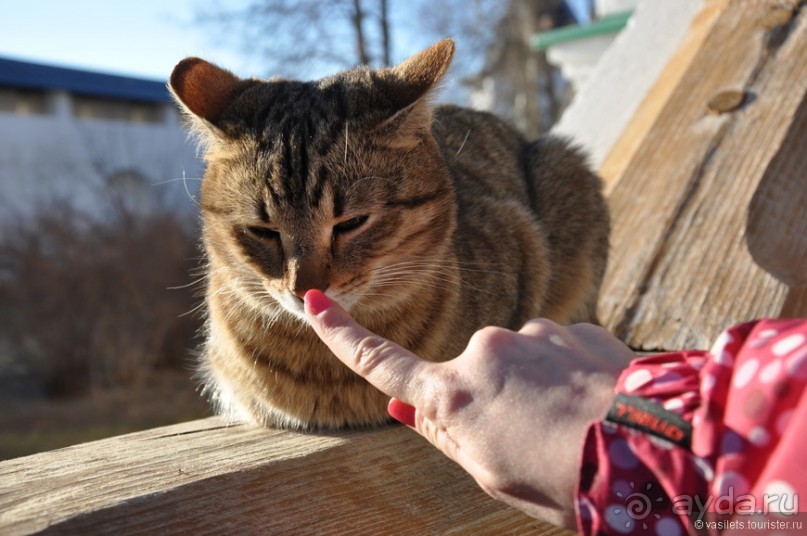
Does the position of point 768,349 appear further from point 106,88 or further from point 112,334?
point 106,88

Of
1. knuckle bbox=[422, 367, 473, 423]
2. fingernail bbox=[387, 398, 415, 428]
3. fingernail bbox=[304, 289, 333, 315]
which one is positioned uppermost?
fingernail bbox=[304, 289, 333, 315]

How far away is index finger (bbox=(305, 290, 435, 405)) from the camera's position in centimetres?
112

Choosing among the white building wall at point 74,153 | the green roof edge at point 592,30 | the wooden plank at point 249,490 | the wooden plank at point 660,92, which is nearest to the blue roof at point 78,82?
the white building wall at point 74,153

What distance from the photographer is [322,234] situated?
187 cm

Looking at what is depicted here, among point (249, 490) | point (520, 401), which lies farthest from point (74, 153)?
point (520, 401)

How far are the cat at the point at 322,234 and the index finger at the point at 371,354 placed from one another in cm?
45

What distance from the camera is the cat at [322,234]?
6.11 ft

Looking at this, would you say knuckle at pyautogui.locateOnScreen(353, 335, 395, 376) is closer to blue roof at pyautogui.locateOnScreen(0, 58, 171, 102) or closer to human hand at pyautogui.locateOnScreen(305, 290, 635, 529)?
human hand at pyautogui.locateOnScreen(305, 290, 635, 529)

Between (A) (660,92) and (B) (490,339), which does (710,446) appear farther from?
(A) (660,92)

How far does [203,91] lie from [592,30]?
429 cm

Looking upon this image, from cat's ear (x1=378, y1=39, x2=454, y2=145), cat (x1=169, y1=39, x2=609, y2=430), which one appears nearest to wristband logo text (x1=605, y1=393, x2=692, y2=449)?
cat (x1=169, y1=39, x2=609, y2=430)

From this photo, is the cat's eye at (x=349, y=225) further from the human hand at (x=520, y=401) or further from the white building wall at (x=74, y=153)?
the white building wall at (x=74, y=153)

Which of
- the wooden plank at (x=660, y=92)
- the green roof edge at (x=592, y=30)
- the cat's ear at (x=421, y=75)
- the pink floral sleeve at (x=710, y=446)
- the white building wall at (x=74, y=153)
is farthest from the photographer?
the white building wall at (x=74, y=153)

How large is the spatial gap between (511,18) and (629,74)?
16.4 meters
